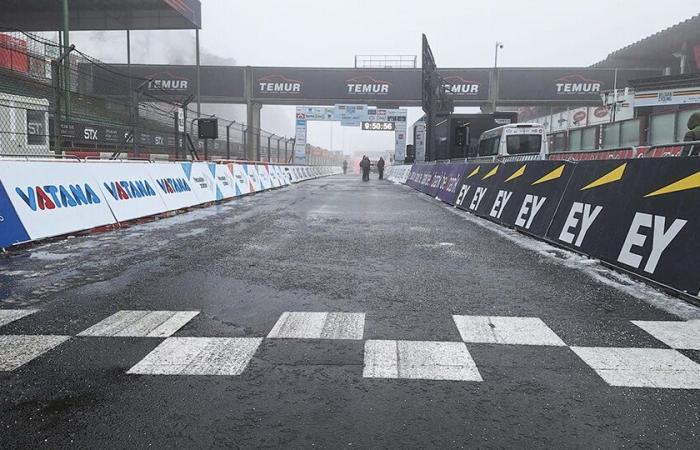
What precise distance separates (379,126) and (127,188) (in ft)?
141

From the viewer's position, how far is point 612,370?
294 cm

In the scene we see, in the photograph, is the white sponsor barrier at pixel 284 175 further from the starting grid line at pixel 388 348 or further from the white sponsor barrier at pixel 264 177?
the starting grid line at pixel 388 348

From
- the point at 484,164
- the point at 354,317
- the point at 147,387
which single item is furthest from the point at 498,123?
the point at 147,387

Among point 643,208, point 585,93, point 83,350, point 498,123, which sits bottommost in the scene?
point 83,350

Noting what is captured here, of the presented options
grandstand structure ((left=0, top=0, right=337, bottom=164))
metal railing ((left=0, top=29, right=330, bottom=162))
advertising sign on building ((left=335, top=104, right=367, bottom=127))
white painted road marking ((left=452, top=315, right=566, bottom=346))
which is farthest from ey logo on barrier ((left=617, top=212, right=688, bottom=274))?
advertising sign on building ((left=335, top=104, right=367, bottom=127))

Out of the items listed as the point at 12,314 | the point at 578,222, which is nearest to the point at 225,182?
the point at 578,222

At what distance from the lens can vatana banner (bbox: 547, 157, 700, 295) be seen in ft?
15.3

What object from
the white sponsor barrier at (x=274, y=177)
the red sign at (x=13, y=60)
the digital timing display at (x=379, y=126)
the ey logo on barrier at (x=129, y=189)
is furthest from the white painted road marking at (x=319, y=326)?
the digital timing display at (x=379, y=126)

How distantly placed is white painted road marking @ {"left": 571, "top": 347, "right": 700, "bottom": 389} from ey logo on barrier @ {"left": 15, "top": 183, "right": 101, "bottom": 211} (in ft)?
23.9

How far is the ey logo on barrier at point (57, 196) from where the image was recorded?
7.08 m

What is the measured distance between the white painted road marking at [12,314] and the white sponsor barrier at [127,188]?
5.01 metres

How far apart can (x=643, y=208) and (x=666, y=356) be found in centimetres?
264

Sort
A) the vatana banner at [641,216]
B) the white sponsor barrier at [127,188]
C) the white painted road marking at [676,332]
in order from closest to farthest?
the white painted road marking at [676,332]
the vatana banner at [641,216]
the white sponsor barrier at [127,188]

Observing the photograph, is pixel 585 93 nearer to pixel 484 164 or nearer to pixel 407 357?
pixel 484 164
